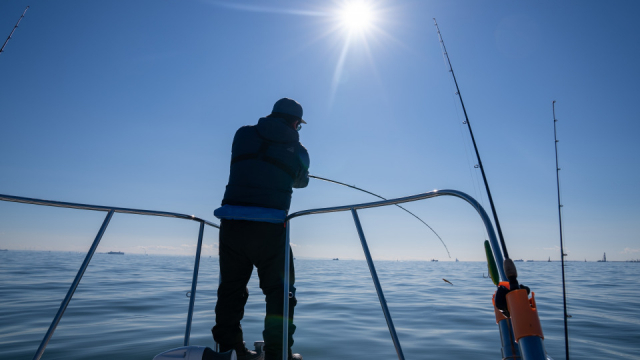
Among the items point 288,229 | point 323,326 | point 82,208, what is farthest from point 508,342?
point 323,326

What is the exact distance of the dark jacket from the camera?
201 centimetres

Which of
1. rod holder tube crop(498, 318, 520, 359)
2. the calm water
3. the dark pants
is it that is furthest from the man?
the calm water

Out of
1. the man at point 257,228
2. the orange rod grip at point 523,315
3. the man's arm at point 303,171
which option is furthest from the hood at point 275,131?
the orange rod grip at point 523,315

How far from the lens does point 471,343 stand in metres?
3.69

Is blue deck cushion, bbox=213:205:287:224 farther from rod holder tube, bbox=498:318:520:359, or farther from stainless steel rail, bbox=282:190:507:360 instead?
rod holder tube, bbox=498:318:520:359

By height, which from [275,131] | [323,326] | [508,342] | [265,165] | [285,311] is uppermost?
[275,131]

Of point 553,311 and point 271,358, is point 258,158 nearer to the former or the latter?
point 271,358

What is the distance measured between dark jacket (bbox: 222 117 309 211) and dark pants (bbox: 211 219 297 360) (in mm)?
172

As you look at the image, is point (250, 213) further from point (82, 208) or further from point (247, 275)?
point (82, 208)

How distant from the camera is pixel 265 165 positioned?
6.67 feet

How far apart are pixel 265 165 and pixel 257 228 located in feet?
1.40

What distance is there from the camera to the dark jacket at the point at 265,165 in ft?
6.59

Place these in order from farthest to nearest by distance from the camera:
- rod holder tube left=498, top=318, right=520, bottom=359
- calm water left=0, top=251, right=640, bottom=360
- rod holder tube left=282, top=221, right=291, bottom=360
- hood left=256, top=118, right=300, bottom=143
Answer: calm water left=0, top=251, right=640, bottom=360 → hood left=256, top=118, right=300, bottom=143 → rod holder tube left=282, top=221, right=291, bottom=360 → rod holder tube left=498, top=318, right=520, bottom=359

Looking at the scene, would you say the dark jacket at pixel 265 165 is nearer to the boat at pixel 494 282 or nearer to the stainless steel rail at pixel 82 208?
the boat at pixel 494 282
